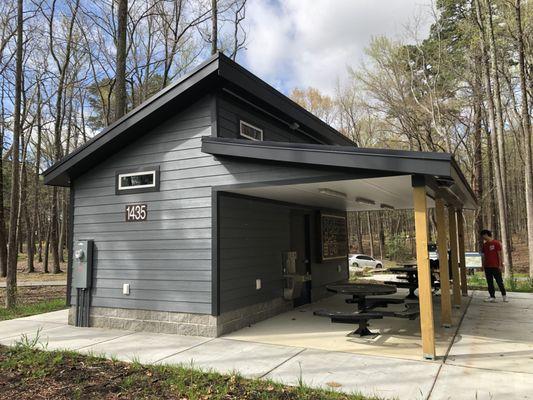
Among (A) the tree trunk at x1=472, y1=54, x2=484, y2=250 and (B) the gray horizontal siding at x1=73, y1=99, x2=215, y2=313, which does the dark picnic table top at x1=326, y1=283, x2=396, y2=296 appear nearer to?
(B) the gray horizontal siding at x1=73, y1=99, x2=215, y2=313

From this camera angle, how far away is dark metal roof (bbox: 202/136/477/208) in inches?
179

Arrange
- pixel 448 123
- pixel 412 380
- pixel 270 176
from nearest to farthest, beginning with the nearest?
→ pixel 412 380
pixel 270 176
pixel 448 123

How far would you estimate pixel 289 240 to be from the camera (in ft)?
27.8

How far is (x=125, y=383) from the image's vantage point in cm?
414

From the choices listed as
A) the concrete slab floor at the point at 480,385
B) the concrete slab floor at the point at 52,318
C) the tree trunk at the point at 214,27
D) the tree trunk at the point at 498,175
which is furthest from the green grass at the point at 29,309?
the tree trunk at the point at 498,175

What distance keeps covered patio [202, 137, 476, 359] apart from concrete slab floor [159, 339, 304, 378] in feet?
1.36

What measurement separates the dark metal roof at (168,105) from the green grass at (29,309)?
3.09 m

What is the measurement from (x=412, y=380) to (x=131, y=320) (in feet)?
15.3

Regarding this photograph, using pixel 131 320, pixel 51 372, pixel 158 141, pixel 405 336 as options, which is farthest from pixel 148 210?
pixel 405 336

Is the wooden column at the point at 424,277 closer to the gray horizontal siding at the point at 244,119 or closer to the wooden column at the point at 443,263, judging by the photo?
the wooden column at the point at 443,263

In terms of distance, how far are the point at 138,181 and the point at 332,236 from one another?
5247 mm

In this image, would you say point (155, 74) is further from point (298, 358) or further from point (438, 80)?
point (298, 358)

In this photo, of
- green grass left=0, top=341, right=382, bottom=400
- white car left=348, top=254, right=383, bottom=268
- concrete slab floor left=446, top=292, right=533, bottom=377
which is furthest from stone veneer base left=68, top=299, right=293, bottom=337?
white car left=348, top=254, right=383, bottom=268

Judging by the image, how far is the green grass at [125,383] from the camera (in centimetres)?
380
